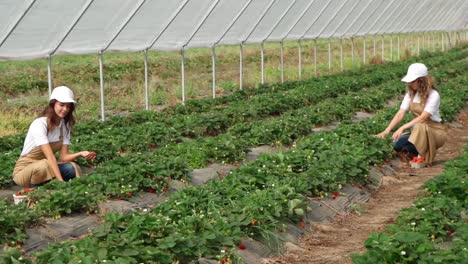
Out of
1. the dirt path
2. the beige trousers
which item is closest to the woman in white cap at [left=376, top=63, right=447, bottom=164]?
the dirt path

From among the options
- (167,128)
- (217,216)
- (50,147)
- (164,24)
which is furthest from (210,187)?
(164,24)

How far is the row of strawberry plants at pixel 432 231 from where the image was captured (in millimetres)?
4684

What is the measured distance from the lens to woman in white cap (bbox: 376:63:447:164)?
919cm

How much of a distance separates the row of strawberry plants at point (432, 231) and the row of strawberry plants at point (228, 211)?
3.00 ft

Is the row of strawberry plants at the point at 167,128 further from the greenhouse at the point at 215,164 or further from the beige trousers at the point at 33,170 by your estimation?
the beige trousers at the point at 33,170

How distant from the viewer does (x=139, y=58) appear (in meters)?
33.2

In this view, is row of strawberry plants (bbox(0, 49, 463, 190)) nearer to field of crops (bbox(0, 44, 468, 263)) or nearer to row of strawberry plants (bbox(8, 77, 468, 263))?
field of crops (bbox(0, 44, 468, 263))

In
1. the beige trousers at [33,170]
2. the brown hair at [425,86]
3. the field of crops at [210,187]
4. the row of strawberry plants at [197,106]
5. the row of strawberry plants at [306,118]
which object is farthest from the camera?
the row of strawberry plants at [197,106]

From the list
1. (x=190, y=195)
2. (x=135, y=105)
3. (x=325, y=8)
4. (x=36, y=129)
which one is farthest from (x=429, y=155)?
(x=325, y=8)

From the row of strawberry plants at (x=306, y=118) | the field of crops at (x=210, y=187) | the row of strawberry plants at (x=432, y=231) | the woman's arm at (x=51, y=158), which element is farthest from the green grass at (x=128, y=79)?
the row of strawberry plants at (x=432, y=231)

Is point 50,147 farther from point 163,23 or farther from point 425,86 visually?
point 163,23

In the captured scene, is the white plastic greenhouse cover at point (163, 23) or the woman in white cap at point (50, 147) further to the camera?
the white plastic greenhouse cover at point (163, 23)

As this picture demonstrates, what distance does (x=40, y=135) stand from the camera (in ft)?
23.6

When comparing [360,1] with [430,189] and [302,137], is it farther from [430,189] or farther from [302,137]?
[430,189]
